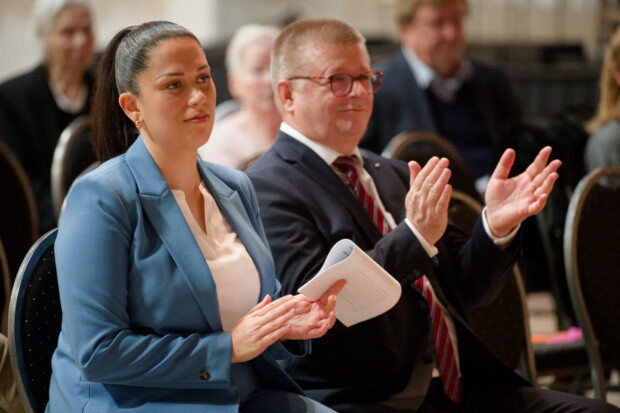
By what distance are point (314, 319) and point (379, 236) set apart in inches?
20.7

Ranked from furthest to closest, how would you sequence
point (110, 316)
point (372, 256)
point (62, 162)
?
point (62, 162), point (372, 256), point (110, 316)

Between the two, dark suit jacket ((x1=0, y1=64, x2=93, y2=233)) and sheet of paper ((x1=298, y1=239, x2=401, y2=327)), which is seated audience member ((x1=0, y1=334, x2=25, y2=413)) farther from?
dark suit jacket ((x1=0, y1=64, x2=93, y2=233))

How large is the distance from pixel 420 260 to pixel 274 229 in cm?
36

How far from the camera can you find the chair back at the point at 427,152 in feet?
9.86

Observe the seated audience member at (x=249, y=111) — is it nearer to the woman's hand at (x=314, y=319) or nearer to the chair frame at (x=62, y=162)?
the chair frame at (x=62, y=162)

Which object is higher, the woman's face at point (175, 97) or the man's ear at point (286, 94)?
the woman's face at point (175, 97)

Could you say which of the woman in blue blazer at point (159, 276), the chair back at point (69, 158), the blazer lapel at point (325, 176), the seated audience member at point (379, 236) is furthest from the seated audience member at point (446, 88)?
the woman in blue blazer at point (159, 276)

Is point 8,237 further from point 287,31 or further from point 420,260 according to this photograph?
point 420,260

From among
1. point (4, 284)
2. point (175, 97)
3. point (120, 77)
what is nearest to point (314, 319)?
point (175, 97)

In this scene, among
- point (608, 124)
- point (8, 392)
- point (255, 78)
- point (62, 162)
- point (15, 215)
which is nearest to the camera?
point (8, 392)

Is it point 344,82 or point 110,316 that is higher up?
point 344,82

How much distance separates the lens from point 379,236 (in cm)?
215

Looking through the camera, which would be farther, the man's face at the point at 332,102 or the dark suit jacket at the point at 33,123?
the dark suit jacket at the point at 33,123

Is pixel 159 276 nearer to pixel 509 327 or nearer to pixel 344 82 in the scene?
pixel 344 82
